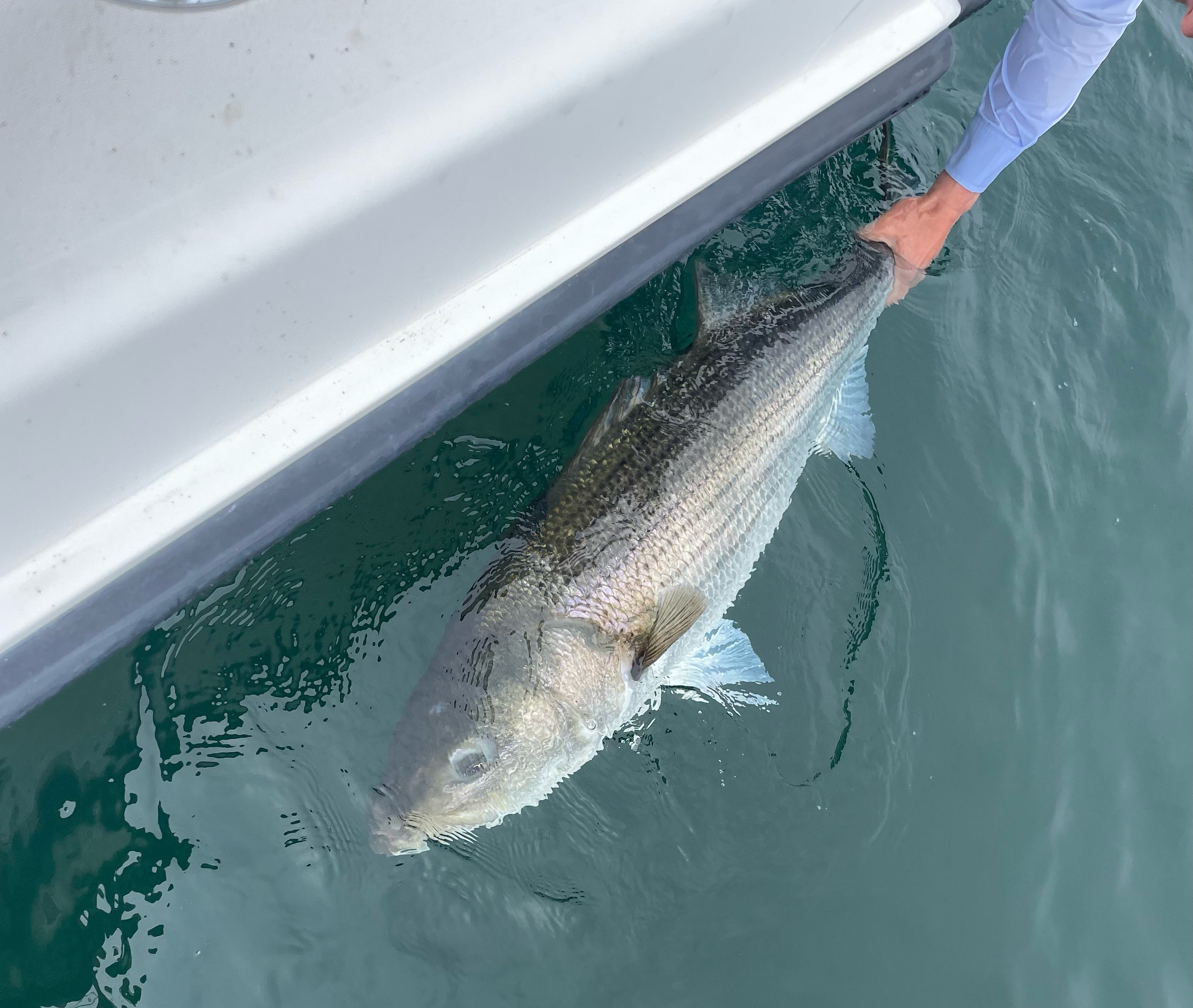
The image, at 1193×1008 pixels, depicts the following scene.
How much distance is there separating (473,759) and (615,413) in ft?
3.96

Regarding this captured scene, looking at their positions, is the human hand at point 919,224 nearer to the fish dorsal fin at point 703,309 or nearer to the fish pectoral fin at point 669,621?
the fish dorsal fin at point 703,309

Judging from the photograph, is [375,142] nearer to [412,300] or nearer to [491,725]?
[412,300]

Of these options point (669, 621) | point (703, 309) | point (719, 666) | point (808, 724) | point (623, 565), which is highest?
point (703, 309)

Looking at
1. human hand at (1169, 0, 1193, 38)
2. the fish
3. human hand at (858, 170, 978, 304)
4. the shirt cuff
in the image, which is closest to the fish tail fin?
the fish

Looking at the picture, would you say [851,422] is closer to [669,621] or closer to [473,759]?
[669,621]

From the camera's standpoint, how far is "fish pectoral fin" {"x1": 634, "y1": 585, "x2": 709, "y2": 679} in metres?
2.73

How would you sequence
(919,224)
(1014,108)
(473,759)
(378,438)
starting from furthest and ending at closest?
1. (919,224)
2. (1014,108)
3. (473,759)
4. (378,438)

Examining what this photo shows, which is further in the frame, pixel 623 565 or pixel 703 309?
pixel 703 309

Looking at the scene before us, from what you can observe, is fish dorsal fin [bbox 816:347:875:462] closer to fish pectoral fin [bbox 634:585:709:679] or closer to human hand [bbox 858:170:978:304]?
human hand [bbox 858:170:978:304]

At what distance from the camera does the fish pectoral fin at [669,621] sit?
8.96 ft

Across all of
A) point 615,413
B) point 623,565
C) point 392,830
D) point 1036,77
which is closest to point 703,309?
point 615,413

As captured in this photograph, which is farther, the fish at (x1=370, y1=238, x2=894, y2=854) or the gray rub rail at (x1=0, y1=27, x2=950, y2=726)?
the fish at (x1=370, y1=238, x2=894, y2=854)

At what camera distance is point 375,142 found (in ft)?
6.74

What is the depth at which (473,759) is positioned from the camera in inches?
100.0
